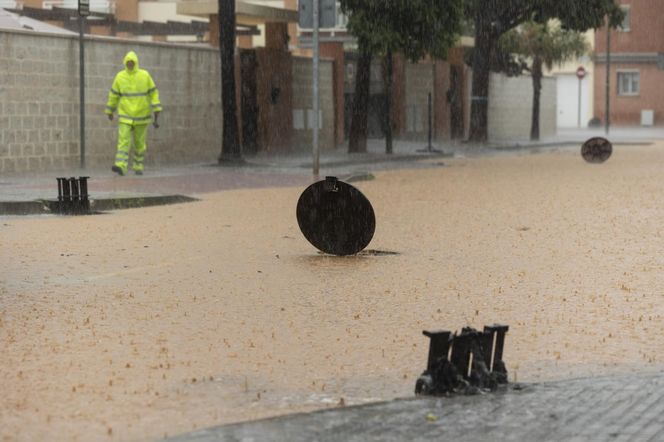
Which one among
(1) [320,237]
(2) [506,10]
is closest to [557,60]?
(2) [506,10]

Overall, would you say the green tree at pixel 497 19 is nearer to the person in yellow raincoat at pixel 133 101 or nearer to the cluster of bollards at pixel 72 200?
the person in yellow raincoat at pixel 133 101

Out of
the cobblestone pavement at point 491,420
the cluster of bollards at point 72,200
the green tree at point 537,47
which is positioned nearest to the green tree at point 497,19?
the green tree at point 537,47

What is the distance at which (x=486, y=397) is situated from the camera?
629 cm

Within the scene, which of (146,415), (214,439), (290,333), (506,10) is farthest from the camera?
(506,10)

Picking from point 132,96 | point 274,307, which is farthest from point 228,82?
point 274,307

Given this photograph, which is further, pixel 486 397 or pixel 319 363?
pixel 319 363

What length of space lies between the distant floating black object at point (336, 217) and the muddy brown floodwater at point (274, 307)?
21 centimetres

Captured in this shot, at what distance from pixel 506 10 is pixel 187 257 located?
30699 millimetres

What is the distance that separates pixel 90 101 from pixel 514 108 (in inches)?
1091

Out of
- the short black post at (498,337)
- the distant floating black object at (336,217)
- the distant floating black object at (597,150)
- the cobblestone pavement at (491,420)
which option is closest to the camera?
the cobblestone pavement at (491,420)

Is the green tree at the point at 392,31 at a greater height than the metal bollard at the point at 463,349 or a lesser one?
greater

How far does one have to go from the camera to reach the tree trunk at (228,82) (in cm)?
2752

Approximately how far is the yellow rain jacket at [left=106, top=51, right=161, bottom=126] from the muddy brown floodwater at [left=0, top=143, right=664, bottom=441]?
22.0ft

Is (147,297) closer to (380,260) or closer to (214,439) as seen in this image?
(380,260)
